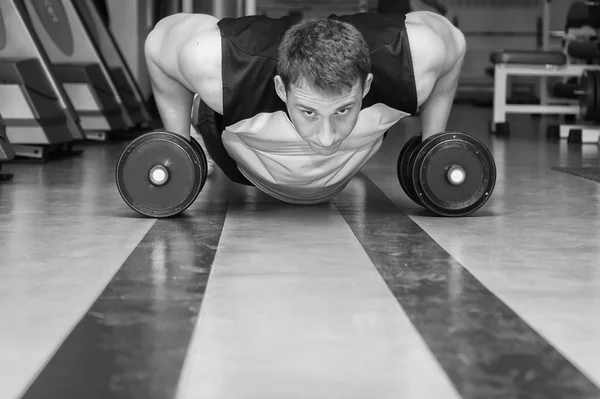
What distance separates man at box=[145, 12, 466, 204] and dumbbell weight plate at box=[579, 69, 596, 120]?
3.85 m

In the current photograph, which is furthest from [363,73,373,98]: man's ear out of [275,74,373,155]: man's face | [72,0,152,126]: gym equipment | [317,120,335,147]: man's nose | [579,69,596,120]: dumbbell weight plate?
[579,69,596,120]: dumbbell weight plate

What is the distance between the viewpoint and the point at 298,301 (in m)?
1.60

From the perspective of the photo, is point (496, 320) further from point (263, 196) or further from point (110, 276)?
point (263, 196)

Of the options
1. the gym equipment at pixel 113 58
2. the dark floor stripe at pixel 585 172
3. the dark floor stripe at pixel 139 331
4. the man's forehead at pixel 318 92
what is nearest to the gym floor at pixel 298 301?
the dark floor stripe at pixel 139 331

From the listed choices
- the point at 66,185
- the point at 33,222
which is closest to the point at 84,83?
the point at 66,185

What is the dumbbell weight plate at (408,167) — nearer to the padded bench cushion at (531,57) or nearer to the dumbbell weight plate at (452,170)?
the dumbbell weight plate at (452,170)

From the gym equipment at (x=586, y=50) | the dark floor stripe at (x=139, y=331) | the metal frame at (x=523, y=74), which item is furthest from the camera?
the metal frame at (x=523, y=74)

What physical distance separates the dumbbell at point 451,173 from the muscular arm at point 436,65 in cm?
10

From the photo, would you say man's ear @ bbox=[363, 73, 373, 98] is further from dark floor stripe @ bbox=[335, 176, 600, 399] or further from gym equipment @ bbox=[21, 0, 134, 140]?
gym equipment @ bbox=[21, 0, 134, 140]

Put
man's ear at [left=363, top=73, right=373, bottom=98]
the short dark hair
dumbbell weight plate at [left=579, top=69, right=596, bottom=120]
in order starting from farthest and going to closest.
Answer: dumbbell weight plate at [left=579, top=69, right=596, bottom=120], man's ear at [left=363, top=73, right=373, bottom=98], the short dark hair

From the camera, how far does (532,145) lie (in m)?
5.88

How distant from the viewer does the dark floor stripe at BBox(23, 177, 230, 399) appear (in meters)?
1.16

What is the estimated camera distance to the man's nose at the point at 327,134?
2088 mm

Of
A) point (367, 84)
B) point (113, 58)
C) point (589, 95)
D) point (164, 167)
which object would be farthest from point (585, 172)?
point (113, 58)
